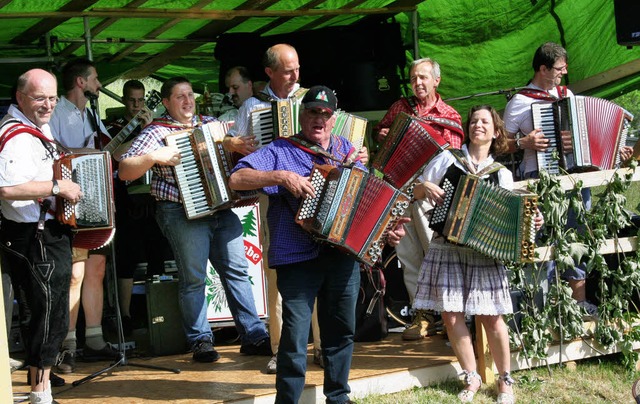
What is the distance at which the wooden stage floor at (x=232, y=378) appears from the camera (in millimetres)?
5469

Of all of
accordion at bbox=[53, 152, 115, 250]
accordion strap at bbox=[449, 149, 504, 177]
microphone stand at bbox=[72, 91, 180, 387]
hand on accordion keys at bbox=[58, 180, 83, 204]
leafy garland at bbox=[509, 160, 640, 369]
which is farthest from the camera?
leafy garland at bbox=[509, 160, 640, 369]

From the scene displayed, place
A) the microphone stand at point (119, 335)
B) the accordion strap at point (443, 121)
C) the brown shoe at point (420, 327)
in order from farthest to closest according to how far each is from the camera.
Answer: the brown shoe at point (420, 327), the accordion strap at point (443, 121), the microphone stand at point (119, 335)

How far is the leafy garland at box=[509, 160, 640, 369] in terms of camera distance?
20.0ft

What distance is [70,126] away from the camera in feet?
21.1

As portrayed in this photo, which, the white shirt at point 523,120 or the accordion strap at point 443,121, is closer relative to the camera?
the accordion strap at point 443,121

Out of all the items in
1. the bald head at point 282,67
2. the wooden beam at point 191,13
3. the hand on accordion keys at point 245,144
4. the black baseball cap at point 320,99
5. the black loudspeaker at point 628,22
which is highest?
the wooden beam at point 191,13

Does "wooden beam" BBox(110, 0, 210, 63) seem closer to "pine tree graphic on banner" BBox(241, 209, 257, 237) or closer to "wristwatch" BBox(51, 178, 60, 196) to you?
"pine tree graphic on banner" BBox(241, 209, 257, 237)

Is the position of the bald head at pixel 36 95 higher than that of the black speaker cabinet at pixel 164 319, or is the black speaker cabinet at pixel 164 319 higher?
the bald head at pixel 36 95

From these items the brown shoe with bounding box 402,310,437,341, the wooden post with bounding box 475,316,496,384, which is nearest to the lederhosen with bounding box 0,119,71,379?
the wooden post with bounding box 475,316,496,384

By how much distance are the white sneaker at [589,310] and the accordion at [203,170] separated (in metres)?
2.36

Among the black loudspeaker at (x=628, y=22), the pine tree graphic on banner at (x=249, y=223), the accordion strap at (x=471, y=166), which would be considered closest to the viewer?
the accordion strap at (x=471, y=166)

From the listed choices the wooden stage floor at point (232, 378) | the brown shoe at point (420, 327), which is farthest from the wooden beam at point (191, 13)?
the brown shoe at point (420, 327)

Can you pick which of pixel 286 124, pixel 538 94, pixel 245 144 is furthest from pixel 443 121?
pixel 245 144

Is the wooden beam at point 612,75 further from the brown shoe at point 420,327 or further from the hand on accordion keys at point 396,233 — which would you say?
the hand on accordion keys at point 396,233
